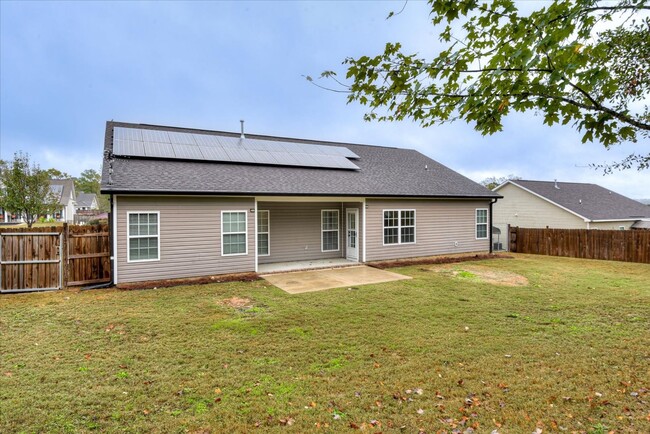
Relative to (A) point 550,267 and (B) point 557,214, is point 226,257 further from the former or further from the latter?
(B) point 557,214

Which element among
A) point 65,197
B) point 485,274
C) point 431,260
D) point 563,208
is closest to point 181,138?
point 431,260

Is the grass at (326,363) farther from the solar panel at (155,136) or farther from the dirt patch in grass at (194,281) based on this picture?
the solar panel at (155,136)

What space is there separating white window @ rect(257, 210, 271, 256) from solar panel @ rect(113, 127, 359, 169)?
2087mm

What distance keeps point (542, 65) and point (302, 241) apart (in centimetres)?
1067

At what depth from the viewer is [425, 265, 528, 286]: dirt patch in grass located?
982cm

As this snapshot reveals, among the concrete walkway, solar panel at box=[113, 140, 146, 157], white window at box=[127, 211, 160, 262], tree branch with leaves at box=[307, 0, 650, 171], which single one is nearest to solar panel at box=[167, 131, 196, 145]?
solar panel at box=[113, 140, 146, 157]

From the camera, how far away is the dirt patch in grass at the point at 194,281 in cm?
902

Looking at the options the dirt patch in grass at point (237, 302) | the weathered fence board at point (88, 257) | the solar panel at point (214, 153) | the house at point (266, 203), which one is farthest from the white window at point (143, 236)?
the solar panel at point (214, 153)

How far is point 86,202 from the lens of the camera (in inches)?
2386

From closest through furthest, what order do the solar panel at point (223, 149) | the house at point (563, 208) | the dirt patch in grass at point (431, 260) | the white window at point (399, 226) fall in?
the solar panel at point (223, 149)
the dirt patch in grass at point (431, 260)
the white window at point (399, 226)
the house at point (563, 208)

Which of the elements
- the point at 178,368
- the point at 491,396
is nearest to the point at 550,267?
the point at 491,396

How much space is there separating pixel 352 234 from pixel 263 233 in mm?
3509

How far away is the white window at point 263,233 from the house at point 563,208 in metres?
16.6

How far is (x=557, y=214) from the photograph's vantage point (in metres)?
20.7
